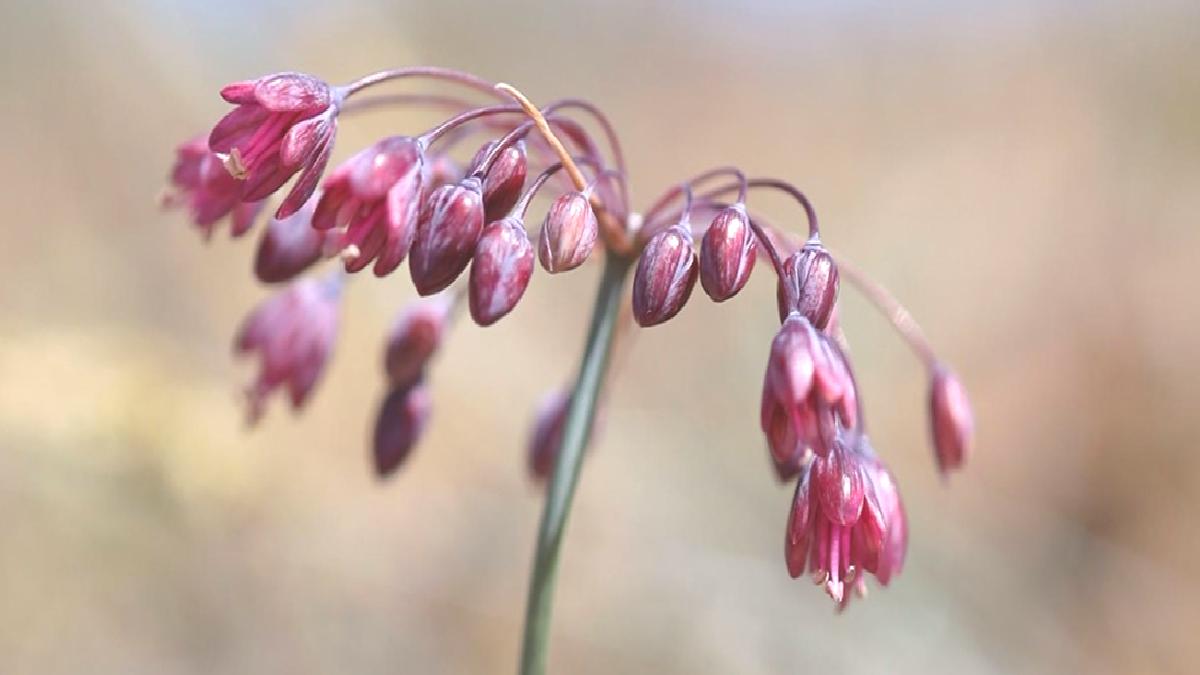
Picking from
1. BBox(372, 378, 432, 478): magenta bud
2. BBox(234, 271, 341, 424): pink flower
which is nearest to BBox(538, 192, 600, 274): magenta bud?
BBox(372, 378, 432, 478): magenta bud

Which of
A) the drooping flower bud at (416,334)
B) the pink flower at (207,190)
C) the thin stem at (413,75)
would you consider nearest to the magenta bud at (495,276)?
the thin stem at (413,75)

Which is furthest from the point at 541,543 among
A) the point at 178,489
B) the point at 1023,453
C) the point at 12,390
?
the point at 1023,453

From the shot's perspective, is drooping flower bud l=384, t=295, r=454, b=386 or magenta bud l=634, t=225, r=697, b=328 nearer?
magenta bud l=634, t=225, r=697, b=328

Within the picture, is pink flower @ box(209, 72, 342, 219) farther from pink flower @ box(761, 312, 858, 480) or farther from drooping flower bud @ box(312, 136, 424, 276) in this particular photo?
pink flower @ box(761, 312, 858, 480)

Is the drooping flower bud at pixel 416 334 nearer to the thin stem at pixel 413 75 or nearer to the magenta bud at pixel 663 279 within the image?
the thin stem at pixel 413 75

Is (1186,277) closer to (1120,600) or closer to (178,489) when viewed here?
(1120,600)

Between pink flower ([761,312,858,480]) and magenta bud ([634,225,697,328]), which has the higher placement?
magenta bud ([634,225,697,328])

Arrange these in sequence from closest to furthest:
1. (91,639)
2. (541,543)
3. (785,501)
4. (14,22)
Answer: (541,543) → (91,639) → (785,501) → (14,22)
